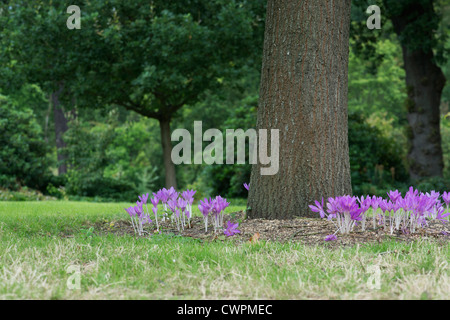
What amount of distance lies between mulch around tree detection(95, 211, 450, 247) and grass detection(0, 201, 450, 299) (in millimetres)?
204

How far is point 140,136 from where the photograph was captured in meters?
21.7

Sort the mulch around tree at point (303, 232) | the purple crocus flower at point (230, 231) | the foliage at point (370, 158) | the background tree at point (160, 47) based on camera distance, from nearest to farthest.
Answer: the mulch around tree at point (303, 232), the purple crocus flower at point (230, 231), the foliage at point (370, 158), the background tree at point (160, 47)

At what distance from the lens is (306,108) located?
15.1ft

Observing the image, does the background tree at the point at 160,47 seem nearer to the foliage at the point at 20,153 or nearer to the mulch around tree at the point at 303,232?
the foliage at the point at 20,153

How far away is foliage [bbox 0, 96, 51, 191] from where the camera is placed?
46.0 ft

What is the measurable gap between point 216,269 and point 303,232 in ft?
4.67

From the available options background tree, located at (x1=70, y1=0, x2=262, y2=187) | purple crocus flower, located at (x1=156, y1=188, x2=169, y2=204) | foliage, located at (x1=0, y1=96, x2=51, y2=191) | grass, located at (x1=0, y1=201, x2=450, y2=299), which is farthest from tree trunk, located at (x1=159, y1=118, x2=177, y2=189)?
grass, located at (x1=0, y1=201, x2=450, y2=299)

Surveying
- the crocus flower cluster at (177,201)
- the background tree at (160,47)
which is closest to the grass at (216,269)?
the crocus flower cluster at (177,201)

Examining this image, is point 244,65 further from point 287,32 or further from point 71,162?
point 287,32

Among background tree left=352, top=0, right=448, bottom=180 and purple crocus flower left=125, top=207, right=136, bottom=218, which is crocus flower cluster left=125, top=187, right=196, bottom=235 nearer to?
purple crocus flower left=125, top=207, right=136, bottom=218

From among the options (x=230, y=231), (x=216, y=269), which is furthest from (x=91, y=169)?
(x=216, y=269)

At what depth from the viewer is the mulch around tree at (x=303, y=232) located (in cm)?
393

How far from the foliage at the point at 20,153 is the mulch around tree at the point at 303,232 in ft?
34.5
